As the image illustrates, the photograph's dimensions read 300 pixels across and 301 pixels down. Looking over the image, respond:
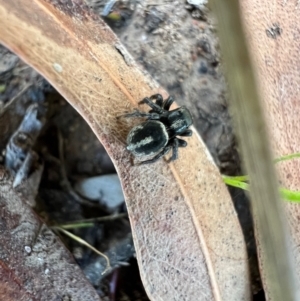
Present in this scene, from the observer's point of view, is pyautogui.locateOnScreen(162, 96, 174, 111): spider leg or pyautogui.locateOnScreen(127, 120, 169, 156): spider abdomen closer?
pyautogui.locateOnScreen(127, 120, 169, 156): spider abdomen

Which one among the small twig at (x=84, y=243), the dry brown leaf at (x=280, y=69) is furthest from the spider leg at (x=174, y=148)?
the small twig at (x=84, y=243)

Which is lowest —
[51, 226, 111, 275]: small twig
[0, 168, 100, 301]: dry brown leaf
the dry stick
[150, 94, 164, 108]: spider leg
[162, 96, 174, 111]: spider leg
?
[51, 226, 111, 275]: small twig

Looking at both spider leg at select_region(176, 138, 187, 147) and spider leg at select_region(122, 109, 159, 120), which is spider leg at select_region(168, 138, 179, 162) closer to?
spider leg at select_region(176, 138, 187, 147)

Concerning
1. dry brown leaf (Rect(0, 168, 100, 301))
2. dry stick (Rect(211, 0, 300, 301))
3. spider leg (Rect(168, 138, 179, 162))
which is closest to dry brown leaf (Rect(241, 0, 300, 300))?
spider leg (Rect(168, 138, 179, 162))

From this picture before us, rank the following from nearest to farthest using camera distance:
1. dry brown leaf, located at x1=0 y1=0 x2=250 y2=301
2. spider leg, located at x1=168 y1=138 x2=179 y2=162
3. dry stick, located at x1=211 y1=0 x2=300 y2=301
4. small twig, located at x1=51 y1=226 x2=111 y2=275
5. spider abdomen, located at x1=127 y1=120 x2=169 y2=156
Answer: dry stick, located at x1=211 y1=0 x2=300 y2=301
dry brown leaf, located at x1=0 y1=0 x2=250 y2=301
spider abdomen, located at x1=127 y1=120 x2=169 y2=156
spider leg, located at x1=168 y1=138 x2=179 y2=162
small twig, located at x1=51 y1=226 x2=111 y2=275

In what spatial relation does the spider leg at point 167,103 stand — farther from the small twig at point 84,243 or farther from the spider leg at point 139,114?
the small twig at point 84,243

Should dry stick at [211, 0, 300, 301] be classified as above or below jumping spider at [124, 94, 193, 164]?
above

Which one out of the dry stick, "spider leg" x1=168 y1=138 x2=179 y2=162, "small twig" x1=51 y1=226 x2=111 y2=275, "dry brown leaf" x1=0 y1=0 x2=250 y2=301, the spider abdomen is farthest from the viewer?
"small twig" x1=51 y1=226 x2=111 y2=275
